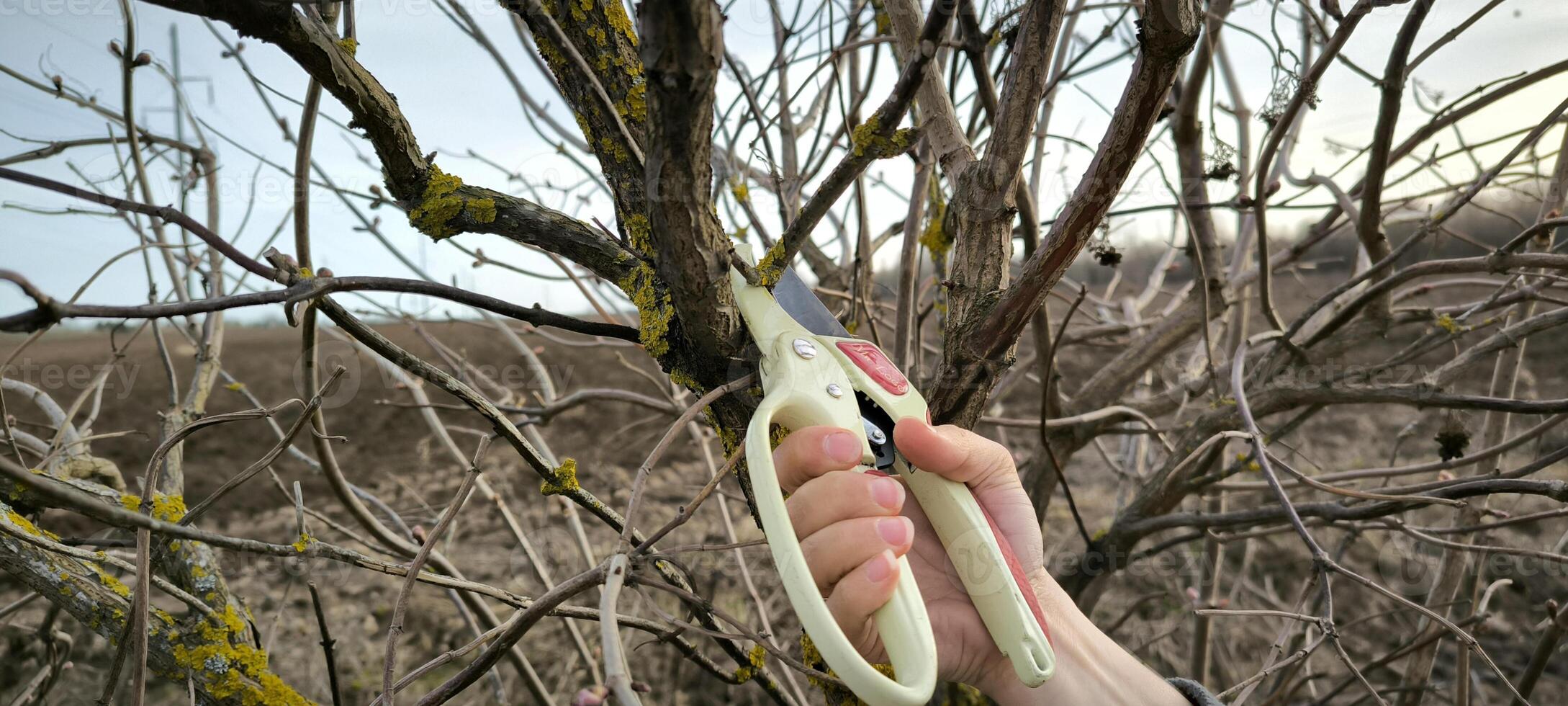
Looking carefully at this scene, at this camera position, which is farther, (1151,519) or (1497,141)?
(1497,141)

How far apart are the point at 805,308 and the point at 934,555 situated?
1.56 feet

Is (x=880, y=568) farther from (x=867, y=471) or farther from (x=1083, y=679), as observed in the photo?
(x=1083, y=679)

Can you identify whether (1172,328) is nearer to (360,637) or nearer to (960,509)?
(960,509)

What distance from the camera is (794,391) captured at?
3.13 ft

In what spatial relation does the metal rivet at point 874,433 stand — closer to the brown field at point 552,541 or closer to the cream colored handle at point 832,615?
the cream colored handle at point 832,615

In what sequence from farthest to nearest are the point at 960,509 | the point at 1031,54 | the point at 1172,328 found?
the point at 1172,328, the point at 960,509, the point at 1031,54

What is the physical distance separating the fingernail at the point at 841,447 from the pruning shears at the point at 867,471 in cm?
2

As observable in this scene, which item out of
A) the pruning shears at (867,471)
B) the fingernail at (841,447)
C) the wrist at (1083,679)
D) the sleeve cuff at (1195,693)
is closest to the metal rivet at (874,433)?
the pruning shears at (867,471)

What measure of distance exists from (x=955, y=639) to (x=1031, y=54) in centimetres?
82

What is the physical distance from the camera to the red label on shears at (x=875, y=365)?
3.50 feet

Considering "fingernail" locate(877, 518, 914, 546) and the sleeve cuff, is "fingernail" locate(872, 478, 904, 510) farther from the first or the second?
the sleeve cuff

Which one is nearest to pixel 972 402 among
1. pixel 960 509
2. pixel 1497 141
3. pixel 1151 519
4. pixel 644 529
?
pixel 960 509

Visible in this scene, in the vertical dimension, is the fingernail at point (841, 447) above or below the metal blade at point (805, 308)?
below

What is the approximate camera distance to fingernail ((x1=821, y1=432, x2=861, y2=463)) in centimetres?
97
